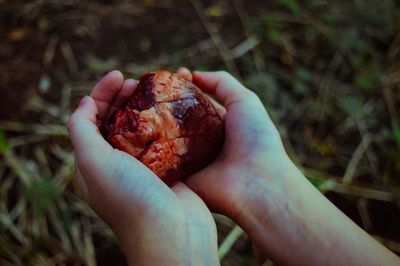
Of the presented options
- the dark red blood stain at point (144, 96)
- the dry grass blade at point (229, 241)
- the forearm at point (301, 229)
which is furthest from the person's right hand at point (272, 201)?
the dry grass blade at point (229, 241)

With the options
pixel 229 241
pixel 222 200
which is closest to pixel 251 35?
pixel 229 241

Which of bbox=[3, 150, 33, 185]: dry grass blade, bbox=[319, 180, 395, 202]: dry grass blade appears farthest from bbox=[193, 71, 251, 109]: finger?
bbox=[3, 150, 33, 185]: dry grass blade

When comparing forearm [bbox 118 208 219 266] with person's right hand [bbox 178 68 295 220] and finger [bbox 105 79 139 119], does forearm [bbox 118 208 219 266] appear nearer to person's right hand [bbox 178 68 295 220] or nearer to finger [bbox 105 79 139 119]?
person's right hand [bbox 178 68 295 220]

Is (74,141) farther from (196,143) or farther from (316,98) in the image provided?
(316,98)

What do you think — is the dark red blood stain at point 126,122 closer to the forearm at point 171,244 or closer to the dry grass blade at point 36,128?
the forearm at point 171,244

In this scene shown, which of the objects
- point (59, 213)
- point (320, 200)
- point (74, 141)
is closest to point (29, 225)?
point (59, 213)

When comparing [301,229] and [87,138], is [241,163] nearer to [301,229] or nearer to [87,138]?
[301,229]
